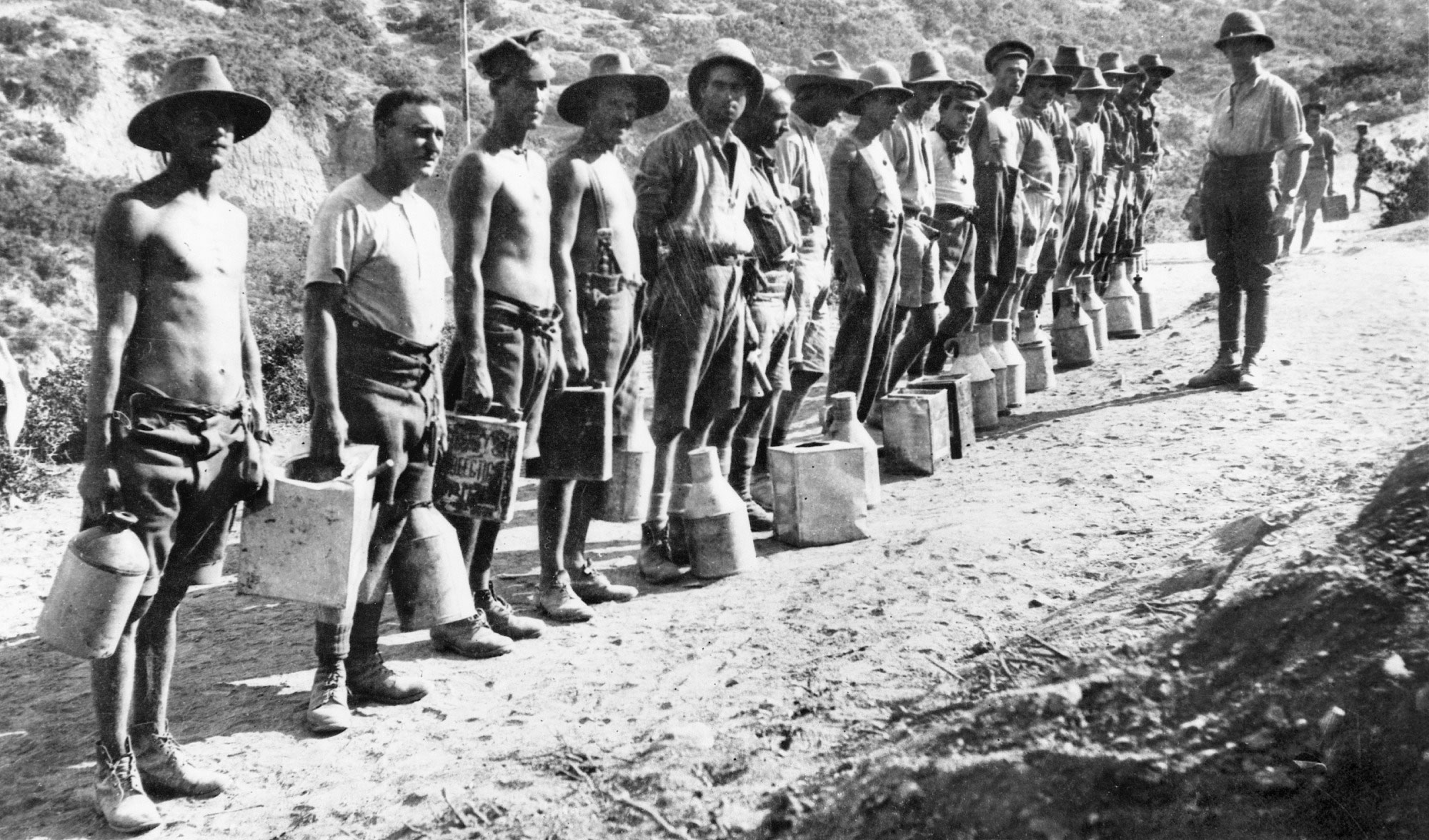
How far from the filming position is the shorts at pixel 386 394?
414 cm

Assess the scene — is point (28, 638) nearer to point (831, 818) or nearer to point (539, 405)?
point (539, 405)

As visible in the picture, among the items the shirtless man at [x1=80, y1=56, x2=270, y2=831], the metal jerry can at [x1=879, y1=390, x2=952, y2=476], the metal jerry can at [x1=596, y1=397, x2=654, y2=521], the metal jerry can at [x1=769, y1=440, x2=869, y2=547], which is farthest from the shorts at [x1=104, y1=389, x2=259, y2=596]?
the metal jerry can at [x1=879, y1=390, x2=952, y2=476]

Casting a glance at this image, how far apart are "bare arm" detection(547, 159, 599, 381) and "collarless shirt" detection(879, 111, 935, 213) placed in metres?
2.83

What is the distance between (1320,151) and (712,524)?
55.2 feet

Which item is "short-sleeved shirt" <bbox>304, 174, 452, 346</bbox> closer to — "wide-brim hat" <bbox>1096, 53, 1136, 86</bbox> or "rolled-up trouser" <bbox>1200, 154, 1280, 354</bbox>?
"rolled-up trouser" <bbox>1200, 154, 1280, 354</bbox>

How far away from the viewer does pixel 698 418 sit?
5992 mm

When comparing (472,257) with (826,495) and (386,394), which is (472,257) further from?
(826,495)

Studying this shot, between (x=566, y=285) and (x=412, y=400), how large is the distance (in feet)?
3.23

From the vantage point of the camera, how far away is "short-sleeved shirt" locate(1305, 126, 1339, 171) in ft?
60.0

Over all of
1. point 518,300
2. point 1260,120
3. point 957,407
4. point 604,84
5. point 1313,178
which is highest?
point 604,84

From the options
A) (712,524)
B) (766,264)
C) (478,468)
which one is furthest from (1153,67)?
(478,468)

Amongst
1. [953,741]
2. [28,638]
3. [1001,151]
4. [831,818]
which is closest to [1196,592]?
[953,741]

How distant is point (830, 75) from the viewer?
22.4 feet

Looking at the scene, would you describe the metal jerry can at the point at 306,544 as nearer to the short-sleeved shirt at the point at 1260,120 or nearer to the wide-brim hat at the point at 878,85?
the wide-brim hat at the point at 878,85
